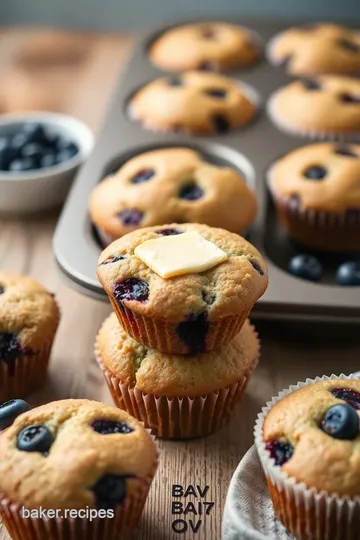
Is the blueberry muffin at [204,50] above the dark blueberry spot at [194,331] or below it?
below

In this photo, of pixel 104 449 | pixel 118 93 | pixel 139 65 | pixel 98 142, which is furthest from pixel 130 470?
pixel 139 65

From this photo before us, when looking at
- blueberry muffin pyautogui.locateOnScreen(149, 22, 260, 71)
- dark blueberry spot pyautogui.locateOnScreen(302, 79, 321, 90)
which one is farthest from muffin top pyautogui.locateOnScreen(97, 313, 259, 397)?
blueberry muffin pyautogui.locateOnScreen(149, 22, 260, 71)

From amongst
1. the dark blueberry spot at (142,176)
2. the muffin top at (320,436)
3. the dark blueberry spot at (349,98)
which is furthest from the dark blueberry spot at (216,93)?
the muffin top at (320,436)

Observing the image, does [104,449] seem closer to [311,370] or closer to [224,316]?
[224,316]

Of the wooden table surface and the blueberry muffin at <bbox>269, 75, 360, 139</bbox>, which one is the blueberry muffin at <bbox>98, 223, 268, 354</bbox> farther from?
the blueberry muffin at <bbox>269, 75, 360, 139</bbox>

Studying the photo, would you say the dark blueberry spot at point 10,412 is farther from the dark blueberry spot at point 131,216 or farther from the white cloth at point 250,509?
the dark blueberry spot at point 131,216
